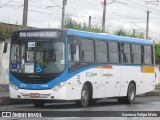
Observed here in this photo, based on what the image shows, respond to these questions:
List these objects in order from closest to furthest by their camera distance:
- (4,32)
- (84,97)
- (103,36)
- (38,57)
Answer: (38,57) < (84,97) < (103,36) < (4,32)

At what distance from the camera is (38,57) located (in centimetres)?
2122

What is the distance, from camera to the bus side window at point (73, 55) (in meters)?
21.3

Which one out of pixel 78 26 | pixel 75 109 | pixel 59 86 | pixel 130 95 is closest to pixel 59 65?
pixel 59 86

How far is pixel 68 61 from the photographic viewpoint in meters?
21.1

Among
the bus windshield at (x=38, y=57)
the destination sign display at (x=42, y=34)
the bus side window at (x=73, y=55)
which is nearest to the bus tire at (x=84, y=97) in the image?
the bus side window at (x=73, y=55)

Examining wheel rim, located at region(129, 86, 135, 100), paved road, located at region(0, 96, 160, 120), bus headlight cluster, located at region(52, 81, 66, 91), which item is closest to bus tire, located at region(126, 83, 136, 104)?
wheel rim, located at region(129, 86, 135, 100)

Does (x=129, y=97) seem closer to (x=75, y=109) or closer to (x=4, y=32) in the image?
(x=75, y=109)

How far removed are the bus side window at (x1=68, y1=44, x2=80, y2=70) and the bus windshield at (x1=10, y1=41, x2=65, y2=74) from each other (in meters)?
0.37

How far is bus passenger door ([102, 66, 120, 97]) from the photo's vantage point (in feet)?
79.3

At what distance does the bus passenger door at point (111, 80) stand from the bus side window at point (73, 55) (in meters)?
2.39

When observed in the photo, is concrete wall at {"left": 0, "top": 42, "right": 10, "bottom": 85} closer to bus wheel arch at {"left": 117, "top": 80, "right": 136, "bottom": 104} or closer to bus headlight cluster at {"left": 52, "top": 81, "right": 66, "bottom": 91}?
bus wheel arch at {"left": 117, "top": 80, "right": 136, "bottom": 104}

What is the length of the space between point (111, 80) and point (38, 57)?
4628 mm

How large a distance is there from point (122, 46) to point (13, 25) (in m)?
11.0

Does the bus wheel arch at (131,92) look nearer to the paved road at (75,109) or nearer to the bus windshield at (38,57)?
the paved road at (75,109)
